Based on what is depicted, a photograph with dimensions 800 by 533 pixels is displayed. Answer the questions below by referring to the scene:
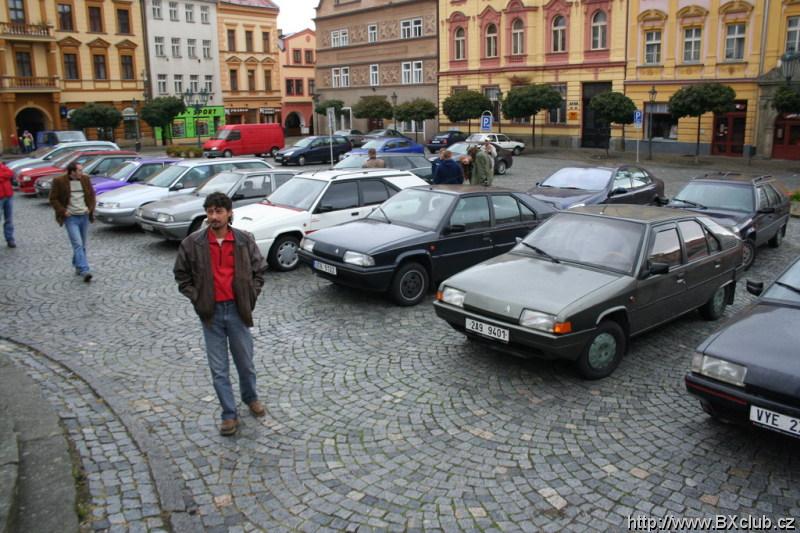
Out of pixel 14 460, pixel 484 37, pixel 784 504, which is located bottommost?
pixel 784 504

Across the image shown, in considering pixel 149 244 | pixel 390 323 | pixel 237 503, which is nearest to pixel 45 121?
pixel 149 244

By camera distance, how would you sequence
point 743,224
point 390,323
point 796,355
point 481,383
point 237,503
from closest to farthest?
point 237,503, point 796,355, point 481,383, point 390,323, point 743,224

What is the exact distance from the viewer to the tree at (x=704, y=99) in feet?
109

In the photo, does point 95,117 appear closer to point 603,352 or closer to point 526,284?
point 526,284

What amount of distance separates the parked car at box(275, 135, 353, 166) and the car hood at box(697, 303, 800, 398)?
31979 mm

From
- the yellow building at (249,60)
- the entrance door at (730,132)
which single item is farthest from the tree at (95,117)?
the entrance door at (730,132)

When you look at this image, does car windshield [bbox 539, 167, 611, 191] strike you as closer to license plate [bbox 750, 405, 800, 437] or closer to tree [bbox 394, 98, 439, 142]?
license plate [bbox 750, 405, 800, 437]

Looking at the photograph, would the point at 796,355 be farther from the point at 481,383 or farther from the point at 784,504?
the point at 481,383

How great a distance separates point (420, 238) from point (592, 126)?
1465 inches

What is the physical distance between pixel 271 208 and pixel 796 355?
A: 8797 millimetres

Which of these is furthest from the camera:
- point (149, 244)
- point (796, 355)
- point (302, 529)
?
point (149, 244)

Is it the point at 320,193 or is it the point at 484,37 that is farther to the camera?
the point at 484,37

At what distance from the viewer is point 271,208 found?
11805 mm

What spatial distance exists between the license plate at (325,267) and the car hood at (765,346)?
5.16 meters
